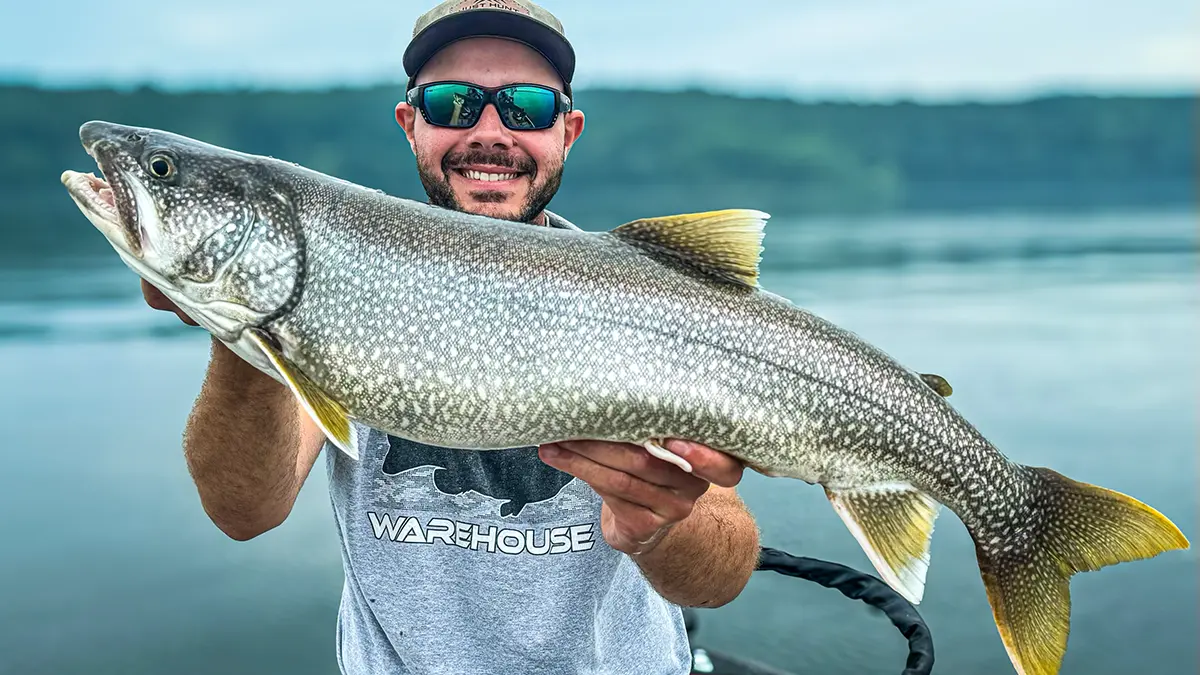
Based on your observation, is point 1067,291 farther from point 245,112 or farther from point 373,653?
point 245,112

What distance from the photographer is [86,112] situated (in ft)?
189

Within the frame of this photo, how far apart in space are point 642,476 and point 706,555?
64cm

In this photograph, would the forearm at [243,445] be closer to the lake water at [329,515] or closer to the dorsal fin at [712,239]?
the dorsal fin at [712,239]

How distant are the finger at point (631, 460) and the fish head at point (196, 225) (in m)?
0.89

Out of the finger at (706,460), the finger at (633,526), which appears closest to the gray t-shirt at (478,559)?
the finger at (633,526)

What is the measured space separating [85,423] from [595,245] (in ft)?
47.0

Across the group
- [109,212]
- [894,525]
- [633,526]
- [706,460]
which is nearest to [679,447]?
[706,460]

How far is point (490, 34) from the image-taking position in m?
3.97

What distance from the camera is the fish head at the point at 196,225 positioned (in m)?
2.56

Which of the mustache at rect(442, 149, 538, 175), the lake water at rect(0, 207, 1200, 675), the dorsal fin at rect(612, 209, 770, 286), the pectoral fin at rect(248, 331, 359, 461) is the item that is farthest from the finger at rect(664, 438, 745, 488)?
the lake water at rect(0, 207, 1200, 675)

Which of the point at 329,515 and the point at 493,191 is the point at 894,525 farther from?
the point at 329,515

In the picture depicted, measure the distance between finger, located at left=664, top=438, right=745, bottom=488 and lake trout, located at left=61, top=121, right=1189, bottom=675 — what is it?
0.10 feet

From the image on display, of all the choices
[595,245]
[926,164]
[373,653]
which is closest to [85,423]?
[373,653]

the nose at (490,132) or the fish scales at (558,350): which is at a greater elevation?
the nose at (490,132)
